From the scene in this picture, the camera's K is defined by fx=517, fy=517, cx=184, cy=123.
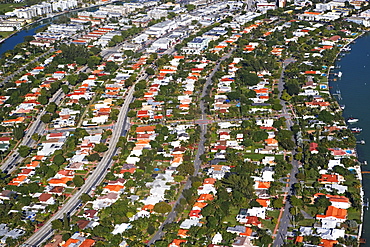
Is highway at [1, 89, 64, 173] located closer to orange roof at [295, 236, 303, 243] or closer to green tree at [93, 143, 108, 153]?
green tree at [93, 143, 108, 153]

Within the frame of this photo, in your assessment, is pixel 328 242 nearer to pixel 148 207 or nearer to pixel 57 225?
pixel 148 207

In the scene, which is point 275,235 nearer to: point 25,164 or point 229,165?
point 229,165

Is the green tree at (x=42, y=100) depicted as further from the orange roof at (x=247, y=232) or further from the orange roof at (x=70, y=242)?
the orange roof at (x=247, y=232)

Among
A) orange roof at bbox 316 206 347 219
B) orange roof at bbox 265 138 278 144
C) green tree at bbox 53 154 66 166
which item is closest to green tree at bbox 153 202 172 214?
orange roof at bbox 316 206 347 219

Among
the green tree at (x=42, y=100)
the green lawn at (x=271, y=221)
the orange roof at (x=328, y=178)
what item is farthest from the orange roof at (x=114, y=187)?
the green tree at (x=42, y=100)

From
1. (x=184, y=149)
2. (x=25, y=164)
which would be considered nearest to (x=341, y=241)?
(x=184, y=149)

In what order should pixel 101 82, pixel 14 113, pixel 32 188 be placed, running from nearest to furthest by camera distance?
pixel 32 188 < pixel 14 113 < pixel 101 82

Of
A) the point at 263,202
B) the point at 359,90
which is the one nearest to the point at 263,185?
the point at 263,202
